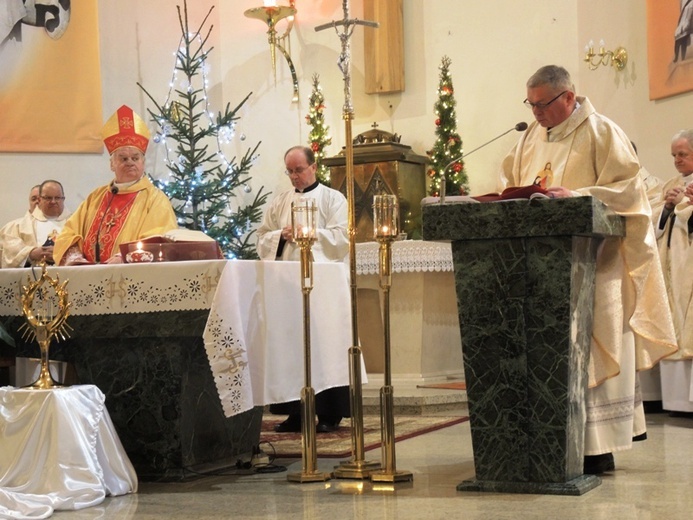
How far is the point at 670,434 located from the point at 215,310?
298 cm

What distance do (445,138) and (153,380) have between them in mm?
5583

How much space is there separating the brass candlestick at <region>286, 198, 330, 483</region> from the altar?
0.26 meters

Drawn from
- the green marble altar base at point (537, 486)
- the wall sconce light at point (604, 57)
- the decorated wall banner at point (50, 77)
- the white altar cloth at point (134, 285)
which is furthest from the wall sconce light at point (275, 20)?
the green marble altar base at point (537, 486)

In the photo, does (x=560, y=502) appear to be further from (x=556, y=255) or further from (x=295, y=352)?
(x=295, y=352)

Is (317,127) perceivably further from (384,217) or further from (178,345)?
(384,217)

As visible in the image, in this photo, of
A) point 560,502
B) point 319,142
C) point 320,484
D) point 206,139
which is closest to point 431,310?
point 319,142

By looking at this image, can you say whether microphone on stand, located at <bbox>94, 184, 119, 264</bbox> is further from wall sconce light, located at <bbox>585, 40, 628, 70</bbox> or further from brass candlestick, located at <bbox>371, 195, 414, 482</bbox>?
wall sconce light, located at <bbox>585, 40, 628, 70</bbox>

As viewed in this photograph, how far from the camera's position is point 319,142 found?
10672 mm

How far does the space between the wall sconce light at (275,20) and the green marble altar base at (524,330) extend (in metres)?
6.38

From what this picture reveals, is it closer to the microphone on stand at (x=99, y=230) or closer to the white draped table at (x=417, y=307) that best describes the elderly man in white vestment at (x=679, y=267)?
the white draped table at (x=417, y=307)

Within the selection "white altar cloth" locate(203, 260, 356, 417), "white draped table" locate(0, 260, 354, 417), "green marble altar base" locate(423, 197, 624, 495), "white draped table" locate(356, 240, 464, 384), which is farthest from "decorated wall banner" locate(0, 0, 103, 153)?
"green marble altar base" locate(423, 197, 624, 495)

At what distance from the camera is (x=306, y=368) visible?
4.86 metres

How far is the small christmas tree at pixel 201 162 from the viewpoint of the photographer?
32.9ft

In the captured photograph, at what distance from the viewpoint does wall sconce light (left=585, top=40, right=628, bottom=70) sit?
9227 millimetres
